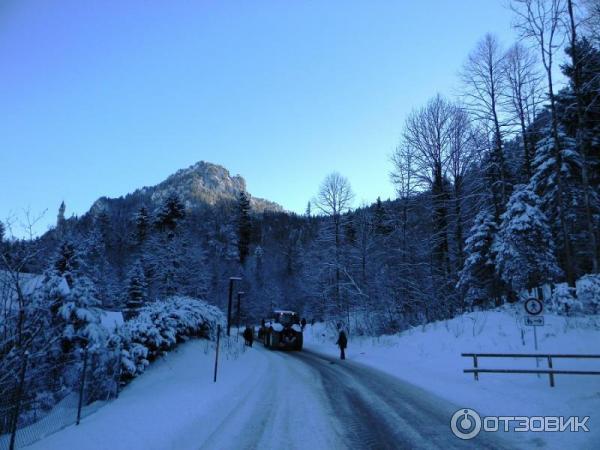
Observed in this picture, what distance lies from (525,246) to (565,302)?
12.4 feet

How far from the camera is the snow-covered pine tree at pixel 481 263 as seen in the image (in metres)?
22.7

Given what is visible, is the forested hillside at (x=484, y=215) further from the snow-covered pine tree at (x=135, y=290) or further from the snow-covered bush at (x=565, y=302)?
the snow-covered pine tree at (x=135, y=290)

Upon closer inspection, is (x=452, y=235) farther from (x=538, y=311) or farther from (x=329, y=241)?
(x=538, y=311)

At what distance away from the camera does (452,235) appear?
92.9 feet

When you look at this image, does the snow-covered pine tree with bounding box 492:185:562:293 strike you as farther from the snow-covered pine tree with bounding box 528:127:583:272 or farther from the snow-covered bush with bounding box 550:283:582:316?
the snow-covered pine tree with bounding box 528:127:583:272

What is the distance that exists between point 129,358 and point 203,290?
37.5 m

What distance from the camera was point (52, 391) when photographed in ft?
43.6

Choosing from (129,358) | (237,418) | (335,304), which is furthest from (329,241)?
(237,418)

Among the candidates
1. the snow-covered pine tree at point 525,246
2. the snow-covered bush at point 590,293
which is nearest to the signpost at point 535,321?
the snow-covered bush at point 590,293

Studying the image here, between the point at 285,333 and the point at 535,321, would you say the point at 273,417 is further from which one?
the point at 285,333

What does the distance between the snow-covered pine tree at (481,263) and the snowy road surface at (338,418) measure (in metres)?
12.1

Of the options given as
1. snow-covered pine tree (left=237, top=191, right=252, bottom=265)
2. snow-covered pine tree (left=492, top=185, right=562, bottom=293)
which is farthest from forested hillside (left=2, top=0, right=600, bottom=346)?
snow-covered pine tree (left=237, top=191, right=252, bottom=265)

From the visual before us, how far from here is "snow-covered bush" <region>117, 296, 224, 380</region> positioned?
Result: 52.0 feet

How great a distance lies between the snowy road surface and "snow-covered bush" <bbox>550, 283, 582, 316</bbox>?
764 cm
